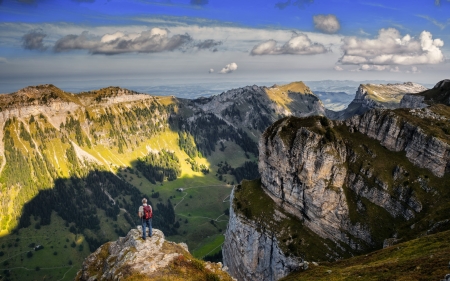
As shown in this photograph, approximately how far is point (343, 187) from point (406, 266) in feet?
A: 245

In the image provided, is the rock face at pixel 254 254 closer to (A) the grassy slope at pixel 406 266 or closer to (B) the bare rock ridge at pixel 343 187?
(B) the bare rock ridge at pixel 343 187

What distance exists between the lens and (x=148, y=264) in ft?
162

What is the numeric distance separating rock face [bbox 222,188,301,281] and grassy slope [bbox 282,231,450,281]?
3994 cm

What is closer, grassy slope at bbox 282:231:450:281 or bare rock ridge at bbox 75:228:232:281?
grassy slope at bbox 282:231:450:281

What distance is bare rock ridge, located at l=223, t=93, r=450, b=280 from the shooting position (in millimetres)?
107125

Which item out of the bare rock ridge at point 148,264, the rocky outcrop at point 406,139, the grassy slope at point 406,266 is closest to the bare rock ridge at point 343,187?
the rocky outcrop at point 406,139

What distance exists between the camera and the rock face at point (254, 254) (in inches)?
4301

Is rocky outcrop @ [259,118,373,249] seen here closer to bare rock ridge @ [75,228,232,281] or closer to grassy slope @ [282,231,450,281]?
grassy slope @ [282,231,450,281]

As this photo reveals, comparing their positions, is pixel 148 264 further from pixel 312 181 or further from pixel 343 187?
pixel 343 187

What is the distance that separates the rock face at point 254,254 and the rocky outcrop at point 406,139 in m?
63.8

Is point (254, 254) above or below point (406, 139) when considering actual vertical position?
below

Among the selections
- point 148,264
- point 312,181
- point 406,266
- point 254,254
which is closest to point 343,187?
point 312,181

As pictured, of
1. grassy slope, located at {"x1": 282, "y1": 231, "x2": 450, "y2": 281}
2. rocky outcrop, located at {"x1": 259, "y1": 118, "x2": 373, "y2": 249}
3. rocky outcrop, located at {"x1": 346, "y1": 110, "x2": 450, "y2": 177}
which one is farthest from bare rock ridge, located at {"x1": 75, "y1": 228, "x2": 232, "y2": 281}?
rocky outcrop, located at {"x1": 346, "y1": 110, "x2": 450, "y2": 177}

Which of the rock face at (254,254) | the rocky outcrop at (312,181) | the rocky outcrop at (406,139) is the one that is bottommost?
the rock face at (254,254)
